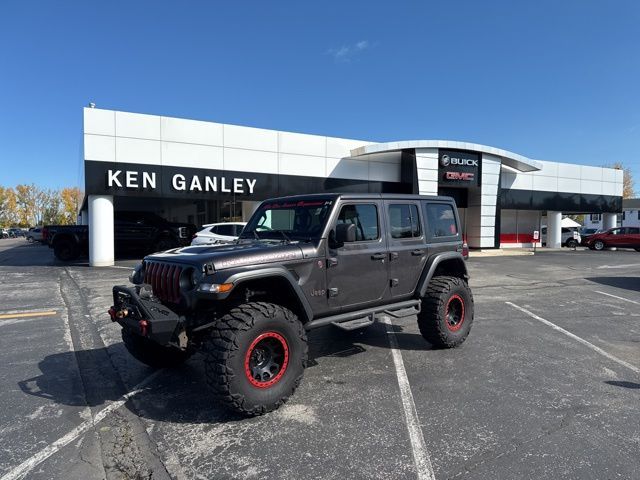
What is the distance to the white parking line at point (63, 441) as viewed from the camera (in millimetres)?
2990

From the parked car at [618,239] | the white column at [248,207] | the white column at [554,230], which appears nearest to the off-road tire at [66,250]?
the white column at [248,207]

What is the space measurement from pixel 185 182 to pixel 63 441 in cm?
1509

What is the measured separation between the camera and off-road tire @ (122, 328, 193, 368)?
15.7 feet

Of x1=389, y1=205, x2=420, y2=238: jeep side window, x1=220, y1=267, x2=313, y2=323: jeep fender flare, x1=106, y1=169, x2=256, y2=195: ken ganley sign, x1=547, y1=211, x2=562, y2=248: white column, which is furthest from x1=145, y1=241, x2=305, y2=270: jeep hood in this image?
x1=547, y1=211, x2=562, y2=248: white column

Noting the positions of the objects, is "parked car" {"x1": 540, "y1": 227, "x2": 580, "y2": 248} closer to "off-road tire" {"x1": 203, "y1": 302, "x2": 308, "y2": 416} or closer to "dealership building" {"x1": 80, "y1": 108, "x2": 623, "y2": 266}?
"dealership building" {"x1": 80, "y1": 108, "x2": 623, "y2": 266}

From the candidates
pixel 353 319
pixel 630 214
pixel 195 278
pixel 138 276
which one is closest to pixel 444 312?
pixel 353 319

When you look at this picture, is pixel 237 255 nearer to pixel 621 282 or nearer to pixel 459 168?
pixel 621 282

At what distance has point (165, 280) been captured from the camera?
411cm

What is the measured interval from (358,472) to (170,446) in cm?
146

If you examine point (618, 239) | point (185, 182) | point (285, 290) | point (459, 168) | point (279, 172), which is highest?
point (459, 168)

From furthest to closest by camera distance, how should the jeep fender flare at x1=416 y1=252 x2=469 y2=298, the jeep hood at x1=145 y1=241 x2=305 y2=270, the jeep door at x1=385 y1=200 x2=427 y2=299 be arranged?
the jeep fender flare at x1=416 y1=252 x2=469 y2=298, the jeep door at x1=385 y1=200 x2=427 y2=299, the jeep hood at x1=145 y1=241 x2=305 y2=270

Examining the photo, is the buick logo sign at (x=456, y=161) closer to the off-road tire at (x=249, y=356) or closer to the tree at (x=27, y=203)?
the off-road tire at (x=249, y=356)

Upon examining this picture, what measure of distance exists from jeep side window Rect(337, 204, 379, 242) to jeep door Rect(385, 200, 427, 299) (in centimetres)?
22

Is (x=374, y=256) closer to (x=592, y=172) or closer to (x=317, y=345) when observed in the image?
(x=317, y=345)
